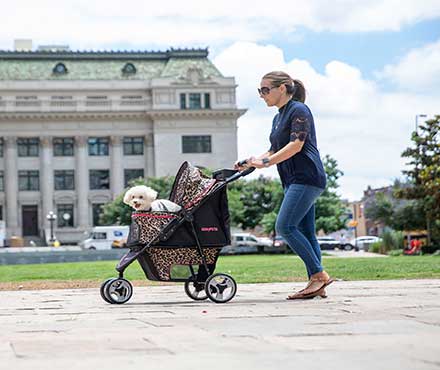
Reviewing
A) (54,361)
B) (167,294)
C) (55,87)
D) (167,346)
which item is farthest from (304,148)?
(55,87)

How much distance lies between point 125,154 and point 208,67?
441 inches

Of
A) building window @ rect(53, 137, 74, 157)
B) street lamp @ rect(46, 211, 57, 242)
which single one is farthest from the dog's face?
building window @ rect(53, 137, 74, 157)

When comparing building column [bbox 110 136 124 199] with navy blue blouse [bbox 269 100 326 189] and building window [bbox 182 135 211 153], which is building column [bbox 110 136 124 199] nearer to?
building window [bbox 182 135 211 153]

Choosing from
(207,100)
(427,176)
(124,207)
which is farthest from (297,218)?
(207,100)

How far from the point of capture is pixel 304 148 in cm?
877

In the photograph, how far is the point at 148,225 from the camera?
8641 millimetres

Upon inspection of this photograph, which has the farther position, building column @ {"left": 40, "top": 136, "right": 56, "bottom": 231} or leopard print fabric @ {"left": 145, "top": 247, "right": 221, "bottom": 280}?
building column @ {"left": 40, "top": 136, "right": 56, "bottom": 231}

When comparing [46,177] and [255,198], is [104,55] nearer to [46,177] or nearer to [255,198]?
[46,177]

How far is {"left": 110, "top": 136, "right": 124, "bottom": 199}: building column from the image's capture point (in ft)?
306

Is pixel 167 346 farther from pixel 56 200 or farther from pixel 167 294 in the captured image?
pixel 56 200

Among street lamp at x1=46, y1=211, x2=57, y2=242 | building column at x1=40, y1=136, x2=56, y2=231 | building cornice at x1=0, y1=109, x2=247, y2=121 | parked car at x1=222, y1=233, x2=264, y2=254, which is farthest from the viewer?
building column at x1=40, y1=136, x2=56, y2=231

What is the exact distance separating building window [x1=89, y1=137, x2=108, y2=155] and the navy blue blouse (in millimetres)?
85950

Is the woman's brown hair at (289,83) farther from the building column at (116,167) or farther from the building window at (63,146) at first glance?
the building window at (63,146)

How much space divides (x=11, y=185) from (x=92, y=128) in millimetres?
8991
